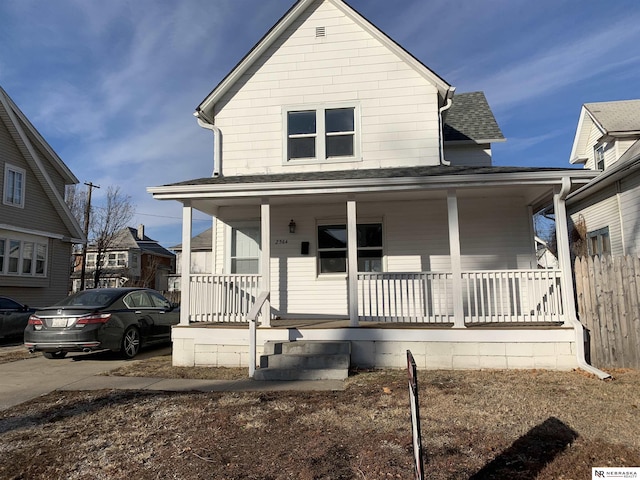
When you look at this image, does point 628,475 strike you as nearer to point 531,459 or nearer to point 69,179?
point 531,459

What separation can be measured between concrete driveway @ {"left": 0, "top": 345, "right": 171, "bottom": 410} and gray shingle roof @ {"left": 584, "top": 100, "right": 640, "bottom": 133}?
16.6m

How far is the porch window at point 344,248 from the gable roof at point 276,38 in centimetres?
359

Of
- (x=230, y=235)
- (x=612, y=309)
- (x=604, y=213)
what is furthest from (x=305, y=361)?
(x=604, y=213)

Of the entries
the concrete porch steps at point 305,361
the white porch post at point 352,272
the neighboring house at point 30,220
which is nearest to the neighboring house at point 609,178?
the white porch post at point 352,272

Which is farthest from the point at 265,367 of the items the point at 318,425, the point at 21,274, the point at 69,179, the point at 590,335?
the point at 69,179

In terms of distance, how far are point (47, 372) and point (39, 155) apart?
14.3 meters

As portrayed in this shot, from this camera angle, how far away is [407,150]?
9.65 m

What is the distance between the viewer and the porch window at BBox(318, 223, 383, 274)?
9.66 meters

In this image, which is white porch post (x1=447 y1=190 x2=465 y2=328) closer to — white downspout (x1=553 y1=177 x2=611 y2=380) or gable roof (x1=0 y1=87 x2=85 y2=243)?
white downspout (x1=553 y1=177 x2=611 y2=380)

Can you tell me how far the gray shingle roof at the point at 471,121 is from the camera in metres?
Answer: 11.3

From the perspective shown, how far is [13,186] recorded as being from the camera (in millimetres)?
16281

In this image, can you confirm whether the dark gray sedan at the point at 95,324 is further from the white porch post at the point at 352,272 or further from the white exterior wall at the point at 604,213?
the white exterior wall at the point at 604,213

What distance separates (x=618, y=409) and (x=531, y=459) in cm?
206

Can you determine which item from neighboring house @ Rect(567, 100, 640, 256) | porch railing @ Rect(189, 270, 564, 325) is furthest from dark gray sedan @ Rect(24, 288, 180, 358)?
neighboring house @ Rect(567, 100, 640, 256)
